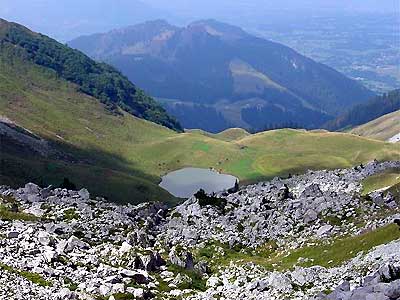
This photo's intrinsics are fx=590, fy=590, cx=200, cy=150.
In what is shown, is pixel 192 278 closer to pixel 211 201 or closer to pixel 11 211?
pixel 11 211

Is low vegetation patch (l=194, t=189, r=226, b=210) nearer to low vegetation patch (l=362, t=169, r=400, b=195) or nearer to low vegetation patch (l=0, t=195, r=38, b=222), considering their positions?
low vegetation patch (l=362, t=169, r=400, b=195)

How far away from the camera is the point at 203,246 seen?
63.7m

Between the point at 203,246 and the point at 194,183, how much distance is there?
402ft

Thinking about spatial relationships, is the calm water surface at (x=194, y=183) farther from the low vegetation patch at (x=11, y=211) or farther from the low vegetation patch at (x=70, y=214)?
the low vegetation patch at (x=70, y=214)

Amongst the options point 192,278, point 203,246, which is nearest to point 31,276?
point 192,278

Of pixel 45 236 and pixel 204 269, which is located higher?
pixel 45 236

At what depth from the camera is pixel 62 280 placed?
130 ft

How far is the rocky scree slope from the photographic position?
39281 mm

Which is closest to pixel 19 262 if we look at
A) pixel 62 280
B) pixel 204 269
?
pixel 62 280

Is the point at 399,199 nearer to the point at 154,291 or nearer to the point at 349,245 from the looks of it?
the point at 349,245

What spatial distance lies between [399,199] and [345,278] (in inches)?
1111

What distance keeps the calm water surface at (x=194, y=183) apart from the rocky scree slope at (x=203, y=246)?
8723cm

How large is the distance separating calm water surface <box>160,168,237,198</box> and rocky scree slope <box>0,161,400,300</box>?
87.2 metres

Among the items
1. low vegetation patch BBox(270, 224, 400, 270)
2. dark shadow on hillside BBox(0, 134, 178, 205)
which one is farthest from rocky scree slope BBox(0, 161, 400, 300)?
dark shadow on hillside BBox(0, 134, 178, 205)
